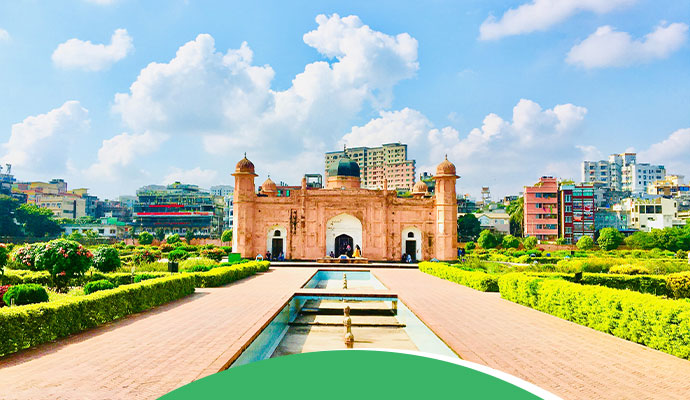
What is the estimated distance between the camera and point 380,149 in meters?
116

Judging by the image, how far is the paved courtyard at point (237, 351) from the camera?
542 centimetres

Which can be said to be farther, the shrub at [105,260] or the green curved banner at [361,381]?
the shrub at [105,260]

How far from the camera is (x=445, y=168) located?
28.8 m

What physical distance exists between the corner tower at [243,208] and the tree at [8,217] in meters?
43.7

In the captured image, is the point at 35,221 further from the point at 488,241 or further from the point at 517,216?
the point at 517,216

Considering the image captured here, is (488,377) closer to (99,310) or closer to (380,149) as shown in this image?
(99,310)

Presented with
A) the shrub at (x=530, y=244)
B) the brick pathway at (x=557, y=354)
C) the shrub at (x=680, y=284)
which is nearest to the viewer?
the brick pathway at (x=557, y=354)

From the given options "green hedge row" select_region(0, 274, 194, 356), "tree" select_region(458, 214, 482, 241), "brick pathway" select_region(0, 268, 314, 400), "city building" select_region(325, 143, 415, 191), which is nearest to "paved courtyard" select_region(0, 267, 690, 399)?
"brick pathway" select_region(0, 268, 314, 400)

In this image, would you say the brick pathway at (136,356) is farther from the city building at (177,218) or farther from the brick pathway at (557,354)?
the city building at (177,218)

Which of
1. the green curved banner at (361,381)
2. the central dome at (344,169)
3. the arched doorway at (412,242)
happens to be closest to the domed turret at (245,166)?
the central dome at (344,169)

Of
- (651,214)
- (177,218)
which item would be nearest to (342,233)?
(651,214)

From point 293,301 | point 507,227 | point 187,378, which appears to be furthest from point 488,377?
point 507,227

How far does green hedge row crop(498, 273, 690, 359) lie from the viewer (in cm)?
712

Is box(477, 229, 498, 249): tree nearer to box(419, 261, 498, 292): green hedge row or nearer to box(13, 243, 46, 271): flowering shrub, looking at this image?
box(419, 261, 498, 292): green hedge row
